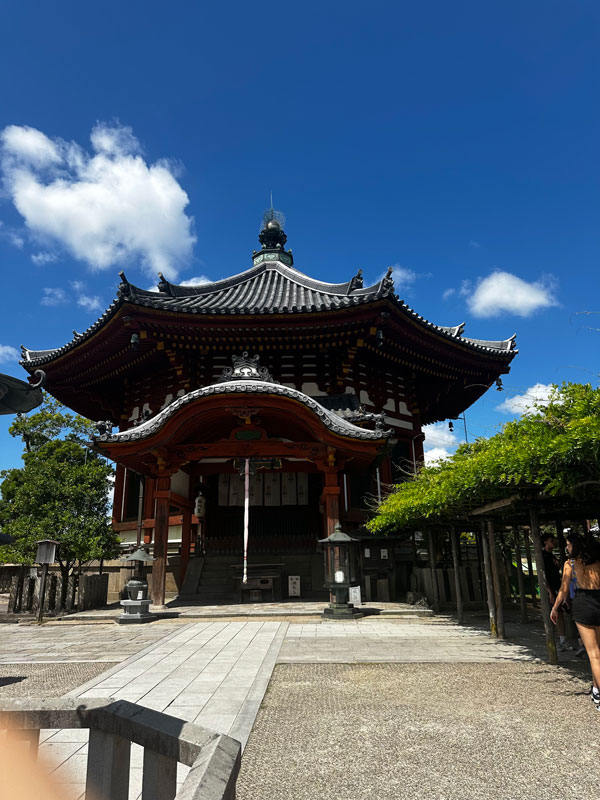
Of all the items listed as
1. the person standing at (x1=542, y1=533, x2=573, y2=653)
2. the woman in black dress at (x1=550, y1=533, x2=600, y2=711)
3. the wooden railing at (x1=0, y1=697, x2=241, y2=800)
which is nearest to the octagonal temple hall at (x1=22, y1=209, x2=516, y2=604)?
the person standing at (x1=542, y1=533, x2=573, y2=653)

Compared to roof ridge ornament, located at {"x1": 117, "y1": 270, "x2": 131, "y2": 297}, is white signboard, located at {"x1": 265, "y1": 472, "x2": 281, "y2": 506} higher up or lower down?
lower down

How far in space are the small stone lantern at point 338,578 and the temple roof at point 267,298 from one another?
21.2 feet

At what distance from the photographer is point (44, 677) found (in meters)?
6.16

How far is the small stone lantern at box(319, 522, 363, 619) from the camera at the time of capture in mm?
10797

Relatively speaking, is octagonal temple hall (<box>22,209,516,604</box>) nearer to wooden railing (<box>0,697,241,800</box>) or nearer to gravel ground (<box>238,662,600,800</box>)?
gravel ground (<box>238,662,600,800</box>)

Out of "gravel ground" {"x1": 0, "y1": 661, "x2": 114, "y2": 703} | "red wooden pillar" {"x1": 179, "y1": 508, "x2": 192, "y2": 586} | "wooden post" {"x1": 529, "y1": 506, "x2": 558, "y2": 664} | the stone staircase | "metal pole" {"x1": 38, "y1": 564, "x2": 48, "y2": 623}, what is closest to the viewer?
"gravel ground" {"x1": 0, "y1": 661, "x2": 114, "y2": 703}

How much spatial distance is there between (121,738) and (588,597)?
464cm

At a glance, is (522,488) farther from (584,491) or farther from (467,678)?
(467,678)

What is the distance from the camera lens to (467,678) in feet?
19.0

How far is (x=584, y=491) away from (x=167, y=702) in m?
4.91

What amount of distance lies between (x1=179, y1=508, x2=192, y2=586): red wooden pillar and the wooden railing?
43.7 ft

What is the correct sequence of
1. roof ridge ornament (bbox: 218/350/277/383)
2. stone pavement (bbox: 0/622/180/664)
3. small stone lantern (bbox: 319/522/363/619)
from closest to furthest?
stone pavement (bbox: 0/622/180/664)
small stone lantern (bbox: 319/522/363/619)
roof ridge ornament (bbox: 218/350/277/383)

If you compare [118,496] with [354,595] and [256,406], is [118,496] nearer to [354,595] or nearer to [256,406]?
[256,406]

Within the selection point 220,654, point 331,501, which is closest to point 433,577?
point 331,501
